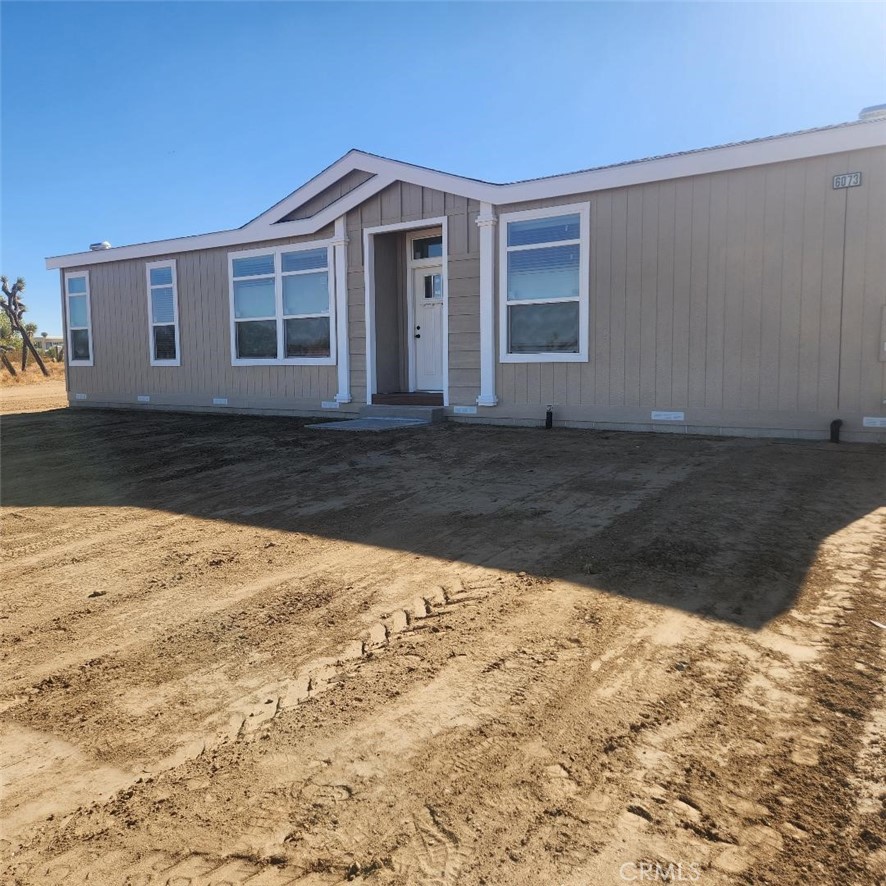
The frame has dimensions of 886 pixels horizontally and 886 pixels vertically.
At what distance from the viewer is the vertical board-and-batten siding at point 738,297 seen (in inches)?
269

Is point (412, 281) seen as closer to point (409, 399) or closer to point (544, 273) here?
point (409, 399)

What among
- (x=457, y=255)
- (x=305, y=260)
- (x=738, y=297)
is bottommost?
(x=738, y=297)

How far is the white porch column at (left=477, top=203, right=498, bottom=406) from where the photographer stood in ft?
29.3

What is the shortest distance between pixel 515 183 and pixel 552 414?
288cm

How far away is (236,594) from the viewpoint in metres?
3.25

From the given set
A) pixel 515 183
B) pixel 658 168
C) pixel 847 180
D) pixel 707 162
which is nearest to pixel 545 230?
pixel 515 183

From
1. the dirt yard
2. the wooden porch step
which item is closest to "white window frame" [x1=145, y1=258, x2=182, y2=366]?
the wooden porch step

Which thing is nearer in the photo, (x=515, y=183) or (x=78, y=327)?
(x=515, y=183)

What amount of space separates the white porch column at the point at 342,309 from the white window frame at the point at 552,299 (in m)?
2.59

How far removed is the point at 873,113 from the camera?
23.3 ft

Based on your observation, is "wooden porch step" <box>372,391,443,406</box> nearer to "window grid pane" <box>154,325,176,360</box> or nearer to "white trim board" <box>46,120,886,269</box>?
"white trim board" <box>46,120,886,269</box>

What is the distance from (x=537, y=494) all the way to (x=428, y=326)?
19.8 feet

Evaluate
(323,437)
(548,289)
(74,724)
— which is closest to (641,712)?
(74,724)

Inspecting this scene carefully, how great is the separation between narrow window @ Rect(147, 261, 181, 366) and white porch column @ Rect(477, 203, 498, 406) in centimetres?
639
